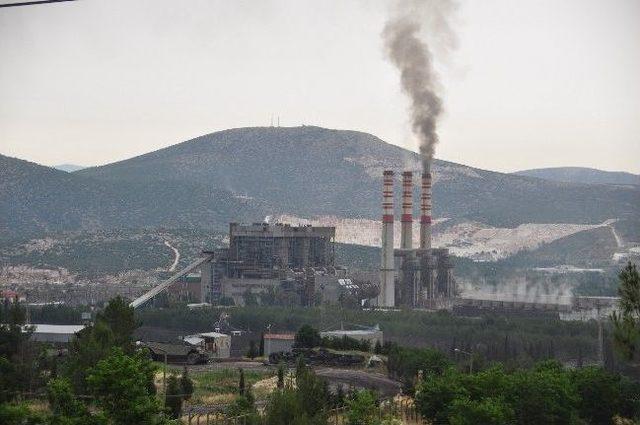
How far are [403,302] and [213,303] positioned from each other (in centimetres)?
1575

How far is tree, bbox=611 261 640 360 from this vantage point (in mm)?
33344

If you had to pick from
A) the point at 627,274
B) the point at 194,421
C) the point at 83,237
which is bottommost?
the point at 194,421

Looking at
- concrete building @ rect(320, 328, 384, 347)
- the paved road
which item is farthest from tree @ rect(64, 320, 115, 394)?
concrete building @ rect(320, 328, 384, 347)

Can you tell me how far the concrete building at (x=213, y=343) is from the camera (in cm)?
7825

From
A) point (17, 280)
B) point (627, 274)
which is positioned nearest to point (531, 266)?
point (17, 280)

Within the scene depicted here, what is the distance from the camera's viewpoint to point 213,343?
8094 cm

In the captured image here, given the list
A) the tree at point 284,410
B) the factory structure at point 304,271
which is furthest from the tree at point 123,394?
the factory structure at point 304,271

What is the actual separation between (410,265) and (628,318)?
78799mm

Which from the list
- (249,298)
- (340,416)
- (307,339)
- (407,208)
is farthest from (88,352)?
(249,298)

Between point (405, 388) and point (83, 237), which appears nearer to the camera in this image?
point (405, 388)

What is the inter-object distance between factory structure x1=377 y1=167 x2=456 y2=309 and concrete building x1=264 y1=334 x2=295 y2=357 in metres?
32.1

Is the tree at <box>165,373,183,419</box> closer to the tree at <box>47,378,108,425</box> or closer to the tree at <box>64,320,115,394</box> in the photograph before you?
the tree at <box>64,320,115,394</box>

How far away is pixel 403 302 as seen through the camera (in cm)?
11250

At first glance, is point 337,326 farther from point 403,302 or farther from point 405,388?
point 405,388
